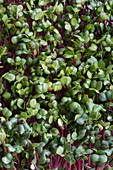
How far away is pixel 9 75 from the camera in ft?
3.43

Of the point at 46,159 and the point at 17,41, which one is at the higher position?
the point at 17,41

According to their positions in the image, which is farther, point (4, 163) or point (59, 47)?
point (59, 47)

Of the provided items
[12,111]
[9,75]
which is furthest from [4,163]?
[9,75]

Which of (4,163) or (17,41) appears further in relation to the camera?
(17,41)

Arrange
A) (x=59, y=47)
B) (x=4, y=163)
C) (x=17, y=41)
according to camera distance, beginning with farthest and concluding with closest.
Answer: (x=59, y=47) → (x=17, y=41) → (x=4, y=163)

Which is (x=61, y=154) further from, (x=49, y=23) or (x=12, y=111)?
(x=49, y=23)

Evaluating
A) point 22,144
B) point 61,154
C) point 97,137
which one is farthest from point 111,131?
point 22,144

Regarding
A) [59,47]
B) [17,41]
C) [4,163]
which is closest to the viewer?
[4,163]

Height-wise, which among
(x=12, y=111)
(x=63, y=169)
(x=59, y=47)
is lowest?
(x=63, y=169)

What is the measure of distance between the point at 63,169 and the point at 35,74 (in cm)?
51

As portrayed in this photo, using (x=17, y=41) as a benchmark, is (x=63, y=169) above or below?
below

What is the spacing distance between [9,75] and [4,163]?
1.39ft

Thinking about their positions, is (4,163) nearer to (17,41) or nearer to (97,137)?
(97,137)

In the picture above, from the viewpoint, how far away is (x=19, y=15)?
112 cm
